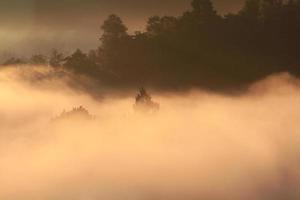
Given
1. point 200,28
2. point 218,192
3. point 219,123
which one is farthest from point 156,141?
point 200,28

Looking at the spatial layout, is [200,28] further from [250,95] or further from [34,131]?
[34,131]

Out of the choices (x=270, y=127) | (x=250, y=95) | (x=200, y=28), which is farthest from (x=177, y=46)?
(x=270, y=127)

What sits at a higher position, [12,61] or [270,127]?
[12,61]

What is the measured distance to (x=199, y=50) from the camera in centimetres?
1282

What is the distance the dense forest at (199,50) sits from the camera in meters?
12.1

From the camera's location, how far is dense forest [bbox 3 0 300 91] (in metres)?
12.1

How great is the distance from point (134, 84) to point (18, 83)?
3.86m

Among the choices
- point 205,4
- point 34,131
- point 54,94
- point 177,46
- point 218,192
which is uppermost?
point 205,4

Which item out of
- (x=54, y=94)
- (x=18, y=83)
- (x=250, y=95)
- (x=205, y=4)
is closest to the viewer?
(x=205, y=4)

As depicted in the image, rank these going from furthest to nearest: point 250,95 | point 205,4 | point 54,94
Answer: point 54,94
point 250,95
point 205,4

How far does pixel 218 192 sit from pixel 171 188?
1.23 m

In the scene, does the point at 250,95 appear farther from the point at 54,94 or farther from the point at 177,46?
the point at 54,94

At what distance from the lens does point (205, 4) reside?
40.1 ft

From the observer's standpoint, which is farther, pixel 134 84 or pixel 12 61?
pixel 12 61
